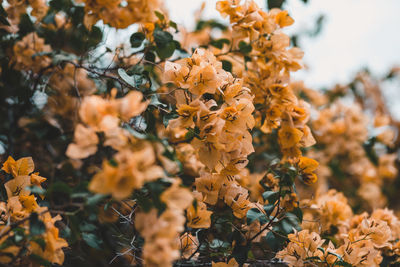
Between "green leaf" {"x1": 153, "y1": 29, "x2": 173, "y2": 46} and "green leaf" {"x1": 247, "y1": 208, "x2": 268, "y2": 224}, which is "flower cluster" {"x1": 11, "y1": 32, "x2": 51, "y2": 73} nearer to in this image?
"green leaf" {"x1": 153, "y1": 29, "x2": 173, "y2": 46}

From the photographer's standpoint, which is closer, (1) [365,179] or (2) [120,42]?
(2) [120,42]

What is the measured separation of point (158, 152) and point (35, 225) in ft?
1.06

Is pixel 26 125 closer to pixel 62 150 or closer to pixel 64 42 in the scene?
pixel 62 150

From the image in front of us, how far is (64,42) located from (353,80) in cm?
283

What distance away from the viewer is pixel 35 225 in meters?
0.63

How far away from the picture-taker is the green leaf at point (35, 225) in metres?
0.62

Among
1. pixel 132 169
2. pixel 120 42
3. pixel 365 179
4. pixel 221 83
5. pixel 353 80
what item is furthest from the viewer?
pixel 353 80

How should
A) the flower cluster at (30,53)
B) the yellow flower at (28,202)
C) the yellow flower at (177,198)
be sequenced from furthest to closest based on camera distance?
the flower cluster at (30,53), the yellow flower at (28,202), the yellow flower at (177,198)

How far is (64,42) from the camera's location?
142 cm

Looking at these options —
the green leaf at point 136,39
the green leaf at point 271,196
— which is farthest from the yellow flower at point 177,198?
the green leaf at point 136,39

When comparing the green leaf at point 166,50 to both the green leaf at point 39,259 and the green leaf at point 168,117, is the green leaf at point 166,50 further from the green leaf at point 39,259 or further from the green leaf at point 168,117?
the green leaf at point 39,259

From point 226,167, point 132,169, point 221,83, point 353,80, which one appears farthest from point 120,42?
point 353,80

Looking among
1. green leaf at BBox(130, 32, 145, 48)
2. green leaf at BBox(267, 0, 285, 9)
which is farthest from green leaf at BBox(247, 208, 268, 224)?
green leaf at BBox(267, 0, 285, 9)

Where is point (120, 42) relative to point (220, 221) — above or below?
above
